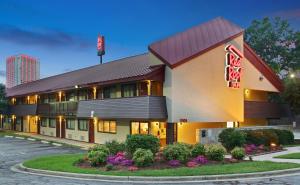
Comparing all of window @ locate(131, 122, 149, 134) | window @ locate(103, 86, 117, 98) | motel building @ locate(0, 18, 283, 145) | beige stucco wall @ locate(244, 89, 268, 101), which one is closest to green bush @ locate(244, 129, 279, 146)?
motel building @ locate(0, 18, 283, 145)

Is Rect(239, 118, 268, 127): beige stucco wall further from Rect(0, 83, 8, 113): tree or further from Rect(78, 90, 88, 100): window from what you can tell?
Rect(0, 83, 8, 113): tree

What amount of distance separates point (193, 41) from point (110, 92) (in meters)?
10.1

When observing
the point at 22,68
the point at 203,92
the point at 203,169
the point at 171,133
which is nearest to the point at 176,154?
the point at 203,169

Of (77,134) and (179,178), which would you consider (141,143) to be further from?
(77,134)

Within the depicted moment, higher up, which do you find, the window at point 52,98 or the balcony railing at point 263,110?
the window at point 52,98

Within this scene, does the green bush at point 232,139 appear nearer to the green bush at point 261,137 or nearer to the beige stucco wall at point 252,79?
the green bush at point 261,137

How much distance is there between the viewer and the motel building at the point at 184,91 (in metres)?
29.9

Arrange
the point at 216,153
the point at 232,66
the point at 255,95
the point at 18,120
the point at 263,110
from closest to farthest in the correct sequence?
the point at 216,153, the point at 232,66, the point at 263,110, the point at 255,95, the point at 18,120

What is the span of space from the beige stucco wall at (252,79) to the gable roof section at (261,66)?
0.46 meters

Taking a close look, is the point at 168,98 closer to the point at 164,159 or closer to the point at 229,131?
the point at 229,131

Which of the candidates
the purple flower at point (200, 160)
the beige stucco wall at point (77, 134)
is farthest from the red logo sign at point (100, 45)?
the purple flower at point (200, 160)

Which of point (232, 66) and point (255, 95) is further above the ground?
point (232, 66)

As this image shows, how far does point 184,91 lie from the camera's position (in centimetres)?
3038

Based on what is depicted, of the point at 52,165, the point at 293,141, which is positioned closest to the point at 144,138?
the point at 52,165
